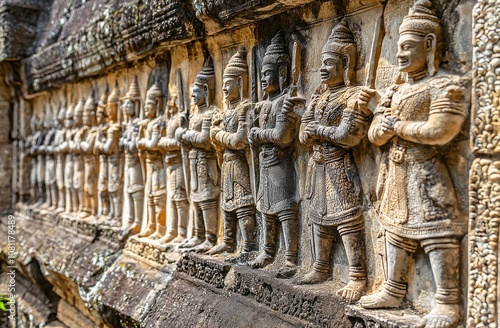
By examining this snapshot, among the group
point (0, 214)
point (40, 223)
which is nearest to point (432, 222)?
point (40, 223)

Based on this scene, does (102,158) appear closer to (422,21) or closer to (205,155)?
(205,155)

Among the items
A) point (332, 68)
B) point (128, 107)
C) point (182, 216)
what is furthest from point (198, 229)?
point (332, 68)

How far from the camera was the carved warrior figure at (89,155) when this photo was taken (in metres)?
7.34

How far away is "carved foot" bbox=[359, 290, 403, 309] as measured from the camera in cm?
306

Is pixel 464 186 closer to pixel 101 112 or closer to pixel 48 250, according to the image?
pixel 101 112

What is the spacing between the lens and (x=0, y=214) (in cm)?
1012

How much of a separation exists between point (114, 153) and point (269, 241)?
10.4 ft

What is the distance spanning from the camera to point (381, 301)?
3.08m

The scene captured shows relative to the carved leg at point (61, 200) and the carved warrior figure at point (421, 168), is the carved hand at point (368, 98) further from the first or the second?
the carved leg at point (61, 200)

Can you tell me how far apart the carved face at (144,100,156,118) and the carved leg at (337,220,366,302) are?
307 centimetres

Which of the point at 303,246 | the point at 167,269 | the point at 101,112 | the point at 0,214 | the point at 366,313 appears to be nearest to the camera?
the point at 366,313

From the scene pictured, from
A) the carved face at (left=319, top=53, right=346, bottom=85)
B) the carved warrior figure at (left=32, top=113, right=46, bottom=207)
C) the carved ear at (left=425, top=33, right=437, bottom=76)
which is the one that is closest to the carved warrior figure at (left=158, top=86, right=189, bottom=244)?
the carved face at (left=319, top=53, right=346, bottom=85)

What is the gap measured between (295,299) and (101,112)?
14.0ft

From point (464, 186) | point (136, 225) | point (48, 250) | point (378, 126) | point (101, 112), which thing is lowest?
point (48, 250)
